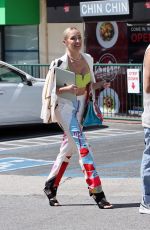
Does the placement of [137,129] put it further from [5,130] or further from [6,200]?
[6,200]

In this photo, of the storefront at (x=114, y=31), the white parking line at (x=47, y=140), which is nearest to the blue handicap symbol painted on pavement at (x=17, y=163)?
the white parking line at (x=47, y=140)

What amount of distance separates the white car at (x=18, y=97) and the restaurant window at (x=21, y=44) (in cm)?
524

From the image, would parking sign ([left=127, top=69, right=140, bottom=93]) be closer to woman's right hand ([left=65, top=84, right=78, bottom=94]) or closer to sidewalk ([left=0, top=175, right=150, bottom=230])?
sidewalk ([left=0, top=175, right=150, bottom=230])

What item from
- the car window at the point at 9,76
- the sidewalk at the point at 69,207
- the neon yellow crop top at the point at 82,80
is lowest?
the sidewalk at the point at 69,207

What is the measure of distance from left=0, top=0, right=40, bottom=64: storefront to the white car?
15.4 ft

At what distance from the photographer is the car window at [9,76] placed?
15273 millimetres

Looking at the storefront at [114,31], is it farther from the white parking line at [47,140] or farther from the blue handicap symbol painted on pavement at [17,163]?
the blue handicap symbol painted on pavement at [17,163]

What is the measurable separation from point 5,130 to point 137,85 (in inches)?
119

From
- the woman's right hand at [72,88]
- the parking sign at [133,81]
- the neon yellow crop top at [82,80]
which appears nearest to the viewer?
the woman's right hand at [72,88]

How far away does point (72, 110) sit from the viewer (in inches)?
321

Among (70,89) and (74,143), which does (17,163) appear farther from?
(70,89)

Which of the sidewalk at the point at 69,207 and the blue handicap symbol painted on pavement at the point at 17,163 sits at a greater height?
the sidewalk at the point at 69,207

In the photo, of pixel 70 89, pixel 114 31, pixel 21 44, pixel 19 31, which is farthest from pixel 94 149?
pixel 19 31

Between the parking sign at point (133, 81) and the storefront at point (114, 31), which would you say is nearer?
the parking sign at point (133, 81)
